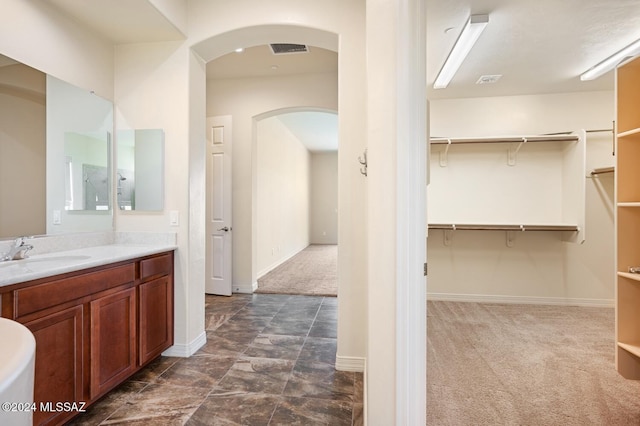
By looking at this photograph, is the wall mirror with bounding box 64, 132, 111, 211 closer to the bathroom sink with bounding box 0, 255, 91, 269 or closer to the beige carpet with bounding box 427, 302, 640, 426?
the bathroom sink with bounding box 0, 255, 91, 269

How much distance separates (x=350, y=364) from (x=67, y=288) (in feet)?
6.13

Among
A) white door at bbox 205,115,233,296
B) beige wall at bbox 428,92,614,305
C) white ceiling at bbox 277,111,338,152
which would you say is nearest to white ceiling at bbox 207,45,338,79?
white door at bbox 205,115,233,296

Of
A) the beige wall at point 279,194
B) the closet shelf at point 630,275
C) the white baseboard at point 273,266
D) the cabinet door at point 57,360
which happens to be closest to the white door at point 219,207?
the beige wall at point 279,194

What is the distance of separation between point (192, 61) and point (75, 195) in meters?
1.40

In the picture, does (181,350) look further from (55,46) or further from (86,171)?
(55,46)

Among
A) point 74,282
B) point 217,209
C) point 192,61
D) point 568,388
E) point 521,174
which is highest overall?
point 192,61

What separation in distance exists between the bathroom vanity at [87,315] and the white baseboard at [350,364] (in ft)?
4.51

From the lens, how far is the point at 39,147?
202cm

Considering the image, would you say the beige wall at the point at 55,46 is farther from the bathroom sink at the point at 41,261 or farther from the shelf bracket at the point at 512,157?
the shelf bracket at the point at 512,157

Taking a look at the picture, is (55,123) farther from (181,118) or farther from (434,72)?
(434,72)

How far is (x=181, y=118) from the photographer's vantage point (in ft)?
8.17

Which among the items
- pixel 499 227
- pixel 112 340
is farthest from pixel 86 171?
pixel 499 227

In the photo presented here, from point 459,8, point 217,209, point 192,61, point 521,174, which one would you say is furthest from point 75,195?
point 521,174

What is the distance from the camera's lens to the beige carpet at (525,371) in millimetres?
1826
